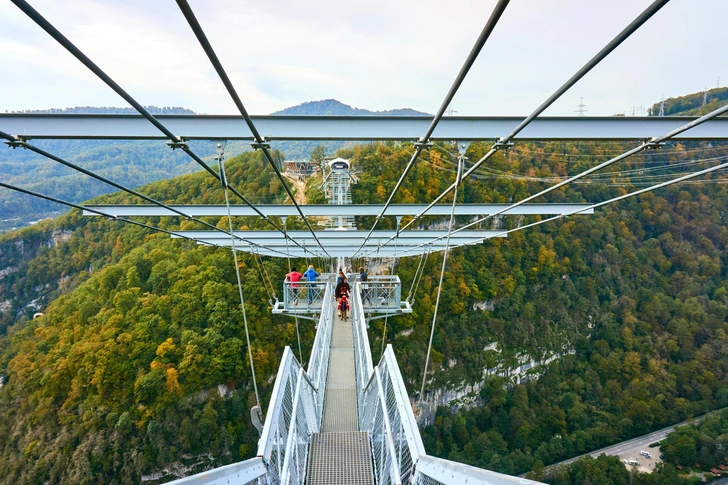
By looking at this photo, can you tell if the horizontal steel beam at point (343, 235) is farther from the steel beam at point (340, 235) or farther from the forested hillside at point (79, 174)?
the forested hillside at point (79, 174)

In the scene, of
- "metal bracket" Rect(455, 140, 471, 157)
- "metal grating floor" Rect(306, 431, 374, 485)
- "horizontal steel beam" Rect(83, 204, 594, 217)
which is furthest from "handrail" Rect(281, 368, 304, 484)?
"horizontal steel beam" Rect(83, 204, 594, 217)

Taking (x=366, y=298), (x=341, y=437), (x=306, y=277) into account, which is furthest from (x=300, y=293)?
(x=341, y=437)

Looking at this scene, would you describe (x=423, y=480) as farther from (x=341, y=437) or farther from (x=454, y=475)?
(x=341, y=437)

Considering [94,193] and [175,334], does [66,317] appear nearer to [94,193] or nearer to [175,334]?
[175,334]

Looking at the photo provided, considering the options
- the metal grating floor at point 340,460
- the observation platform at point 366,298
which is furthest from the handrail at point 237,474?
the observation platform at point 366,298

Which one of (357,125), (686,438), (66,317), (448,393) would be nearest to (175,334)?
(66,317)

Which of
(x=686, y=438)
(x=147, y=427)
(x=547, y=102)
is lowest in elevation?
(x=686, y=438)
